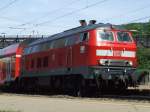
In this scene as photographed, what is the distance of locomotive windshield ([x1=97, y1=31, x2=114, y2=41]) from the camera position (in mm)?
22134

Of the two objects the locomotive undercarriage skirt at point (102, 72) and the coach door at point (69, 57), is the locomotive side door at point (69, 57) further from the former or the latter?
the locomotive undercarriage skirt at point (102, 72)

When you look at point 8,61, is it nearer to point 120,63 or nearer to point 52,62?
point 52,62

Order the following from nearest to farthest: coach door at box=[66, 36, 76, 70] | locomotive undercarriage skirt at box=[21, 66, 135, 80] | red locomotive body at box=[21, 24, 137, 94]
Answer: locomotive undercarriage skirt at box=[21, 66, 135, 80]
red locomotive body at box=[21, 24, 137, 94]
coach door at box=[66, 36, 76, 70]

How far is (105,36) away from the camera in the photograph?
2236 centimetres

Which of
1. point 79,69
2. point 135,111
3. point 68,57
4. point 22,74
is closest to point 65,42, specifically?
point 68,57

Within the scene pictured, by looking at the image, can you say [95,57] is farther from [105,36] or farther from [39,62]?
[39,62]

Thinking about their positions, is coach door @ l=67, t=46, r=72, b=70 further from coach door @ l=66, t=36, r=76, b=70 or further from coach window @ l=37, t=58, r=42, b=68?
coach window @ l=37, t=58, r=42, b=68

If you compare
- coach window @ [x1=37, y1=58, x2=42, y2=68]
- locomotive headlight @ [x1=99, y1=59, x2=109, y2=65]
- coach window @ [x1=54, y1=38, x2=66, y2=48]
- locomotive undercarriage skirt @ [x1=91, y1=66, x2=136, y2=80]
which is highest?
coach window @ [x1=54, y1=38, x2=66, y2=48]

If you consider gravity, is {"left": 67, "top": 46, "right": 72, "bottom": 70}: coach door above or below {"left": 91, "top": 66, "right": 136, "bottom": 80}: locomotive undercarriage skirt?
above

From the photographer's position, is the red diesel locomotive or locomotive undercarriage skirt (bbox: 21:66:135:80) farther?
the red diesel locomotive

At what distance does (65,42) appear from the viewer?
→ 24438 mm

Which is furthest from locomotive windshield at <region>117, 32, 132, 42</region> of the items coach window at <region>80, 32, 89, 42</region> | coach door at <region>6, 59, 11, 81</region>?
coach door at <region>6, 59, 11, 81</region>

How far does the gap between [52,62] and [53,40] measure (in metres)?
1.28

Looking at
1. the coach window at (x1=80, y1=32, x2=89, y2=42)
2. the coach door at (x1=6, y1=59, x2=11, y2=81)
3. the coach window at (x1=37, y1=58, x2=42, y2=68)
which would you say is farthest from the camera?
the coach door at (x1=6, y1=59, x2=11, y2=81)
